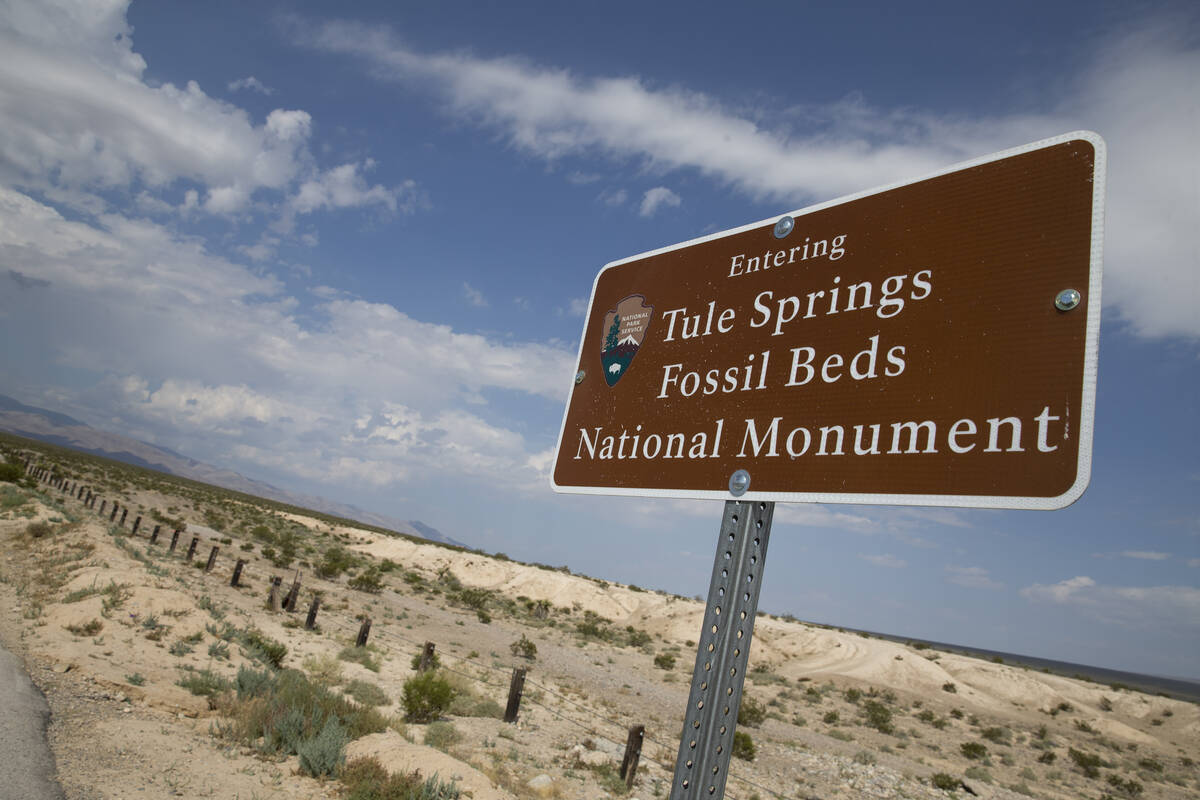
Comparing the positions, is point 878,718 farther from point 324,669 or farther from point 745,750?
point 324,669

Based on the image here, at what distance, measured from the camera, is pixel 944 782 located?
51.8 ft

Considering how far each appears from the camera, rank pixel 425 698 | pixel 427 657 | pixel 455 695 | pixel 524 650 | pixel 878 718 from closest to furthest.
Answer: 1. pixel 425 698
2. pixel 455 695
3. pixel 427 657
4. pixel 524 650
5. pixel 878 718

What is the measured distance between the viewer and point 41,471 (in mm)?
46344

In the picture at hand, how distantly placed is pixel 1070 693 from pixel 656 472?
50645 mm

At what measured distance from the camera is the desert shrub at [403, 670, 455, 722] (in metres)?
10.6

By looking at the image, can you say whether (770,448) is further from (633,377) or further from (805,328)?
(633,377)

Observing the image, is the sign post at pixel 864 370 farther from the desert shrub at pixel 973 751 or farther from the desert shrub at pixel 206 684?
the desert shrub at pixel 973 751

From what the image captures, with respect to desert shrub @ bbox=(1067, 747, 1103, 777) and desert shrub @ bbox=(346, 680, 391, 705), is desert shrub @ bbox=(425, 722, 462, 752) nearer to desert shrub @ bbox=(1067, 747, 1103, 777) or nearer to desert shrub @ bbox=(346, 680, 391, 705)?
desert shrub @ bbox=(346, 680, 391, 705)

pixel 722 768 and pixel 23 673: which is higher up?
pixel 722 768

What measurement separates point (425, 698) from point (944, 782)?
14.2 m

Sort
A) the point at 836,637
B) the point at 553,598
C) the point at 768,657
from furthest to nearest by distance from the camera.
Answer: the point at 553,598 < the point at 836,637 < the point at 768,657

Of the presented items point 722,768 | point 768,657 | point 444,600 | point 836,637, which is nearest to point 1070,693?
point 836,637

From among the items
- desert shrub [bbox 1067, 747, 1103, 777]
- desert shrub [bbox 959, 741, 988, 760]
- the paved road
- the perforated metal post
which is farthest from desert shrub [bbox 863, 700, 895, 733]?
the perforated metal post

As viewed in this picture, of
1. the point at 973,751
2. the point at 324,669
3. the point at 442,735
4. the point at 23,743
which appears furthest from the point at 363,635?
the point at 973,751
